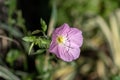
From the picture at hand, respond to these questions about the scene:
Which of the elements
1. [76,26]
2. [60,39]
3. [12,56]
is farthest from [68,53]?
[76,26]

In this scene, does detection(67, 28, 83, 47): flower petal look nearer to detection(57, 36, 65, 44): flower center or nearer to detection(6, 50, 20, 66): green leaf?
detection(57, 36, 65, 44): flower center

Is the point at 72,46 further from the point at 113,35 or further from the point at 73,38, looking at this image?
the point at 113,35

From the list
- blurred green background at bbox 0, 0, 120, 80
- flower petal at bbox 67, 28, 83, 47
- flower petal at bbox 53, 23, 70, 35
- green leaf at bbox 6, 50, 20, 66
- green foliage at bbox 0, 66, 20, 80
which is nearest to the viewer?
flower petal at bbox 53, 23, 70, 35

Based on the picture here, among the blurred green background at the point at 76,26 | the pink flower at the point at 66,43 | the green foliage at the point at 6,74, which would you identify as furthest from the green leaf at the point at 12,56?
the pink flower at the point at 66,43

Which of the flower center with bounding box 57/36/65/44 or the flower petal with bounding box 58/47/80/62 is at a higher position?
the flower center with bounding box 57/36/65/44

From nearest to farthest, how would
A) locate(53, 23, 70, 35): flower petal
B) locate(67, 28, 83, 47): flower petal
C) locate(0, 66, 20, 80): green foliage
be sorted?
locate(53, 23, 70, 35): flower petal, locate(67, 28, 83, 47): flower petal, locate(0, 66, 20, 80): green foliage

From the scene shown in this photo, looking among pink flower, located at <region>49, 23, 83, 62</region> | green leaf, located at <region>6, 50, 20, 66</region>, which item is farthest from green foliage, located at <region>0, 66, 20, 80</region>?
pink flower, located at <region>49, 23, 83, 62</region>
